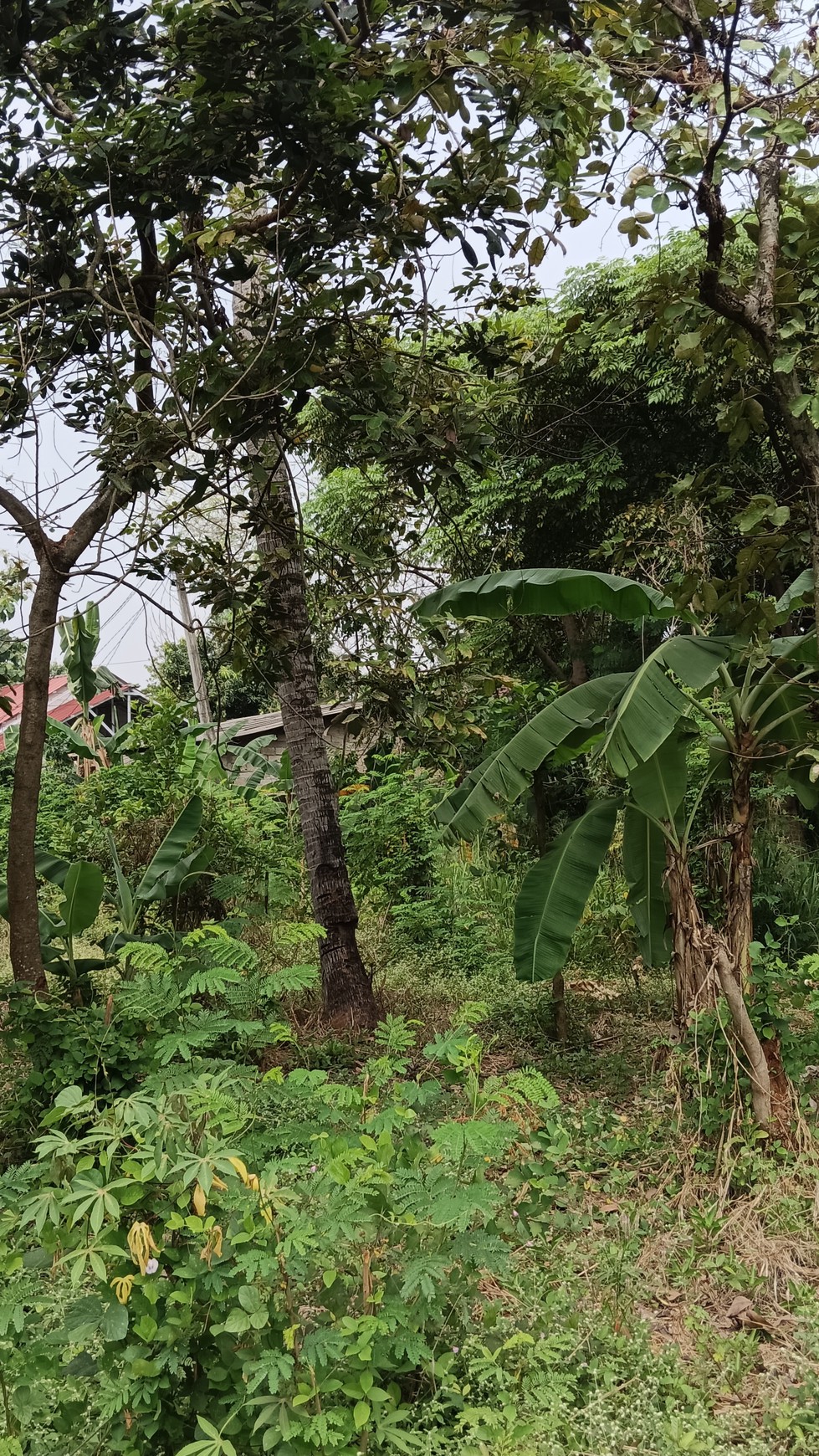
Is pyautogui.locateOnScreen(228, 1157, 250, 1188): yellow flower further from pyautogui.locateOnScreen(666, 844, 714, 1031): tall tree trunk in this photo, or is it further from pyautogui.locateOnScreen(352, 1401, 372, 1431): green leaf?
pyautogui.locateOnScreen(666, 844, 714, 1031): tall tree trunk

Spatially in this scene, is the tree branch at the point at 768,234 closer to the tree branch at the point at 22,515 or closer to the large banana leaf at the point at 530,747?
the large banana leaf at the point at 530,747

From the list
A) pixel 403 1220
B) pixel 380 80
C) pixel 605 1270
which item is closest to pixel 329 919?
pixel 605 1270

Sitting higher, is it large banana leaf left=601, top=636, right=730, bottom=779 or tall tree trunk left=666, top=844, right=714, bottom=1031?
large banana leaf left=601, top=636, right=730, bottom=779

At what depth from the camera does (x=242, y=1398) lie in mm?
2078

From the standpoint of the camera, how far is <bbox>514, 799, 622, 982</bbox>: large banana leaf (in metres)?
4.52

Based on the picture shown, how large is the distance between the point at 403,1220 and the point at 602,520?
8406mm

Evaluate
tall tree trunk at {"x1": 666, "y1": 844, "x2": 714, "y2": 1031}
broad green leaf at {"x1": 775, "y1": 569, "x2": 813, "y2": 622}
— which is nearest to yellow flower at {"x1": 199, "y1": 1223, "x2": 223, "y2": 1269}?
tall tree trunk at {"x1": 666, "y1": 844, "x2": 714, "y2": 1031}

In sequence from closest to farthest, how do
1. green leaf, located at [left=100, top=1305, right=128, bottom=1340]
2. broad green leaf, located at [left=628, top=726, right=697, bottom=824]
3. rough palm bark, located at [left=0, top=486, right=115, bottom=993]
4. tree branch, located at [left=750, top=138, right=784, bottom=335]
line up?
1. green leaf, located at [left=100, top=1305, right=128, bottom=1340]
2. tree branch, located at [left=750, top=138, right=784, bottom=335]
3. broad green leaf, located at [left=628, top=726, right=697, bottom=824]
4. rough palm bark, located at [left=0, top=486, right=115, bottom=993]

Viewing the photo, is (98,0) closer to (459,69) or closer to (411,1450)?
(459,69)

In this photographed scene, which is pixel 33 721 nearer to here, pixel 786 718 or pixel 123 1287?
pixel 123 1287

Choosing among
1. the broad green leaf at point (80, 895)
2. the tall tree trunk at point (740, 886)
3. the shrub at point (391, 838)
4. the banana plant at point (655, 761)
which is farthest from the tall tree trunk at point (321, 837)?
the tall tree trunk at point (740, 886)

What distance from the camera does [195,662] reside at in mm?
13109

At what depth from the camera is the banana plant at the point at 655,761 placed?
3.89 m

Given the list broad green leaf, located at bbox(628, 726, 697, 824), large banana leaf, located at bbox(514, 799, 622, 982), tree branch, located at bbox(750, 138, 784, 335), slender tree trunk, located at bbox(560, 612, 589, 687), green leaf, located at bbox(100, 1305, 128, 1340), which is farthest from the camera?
slender tree trunk, located at bbox(560, 612, 589, 687)
